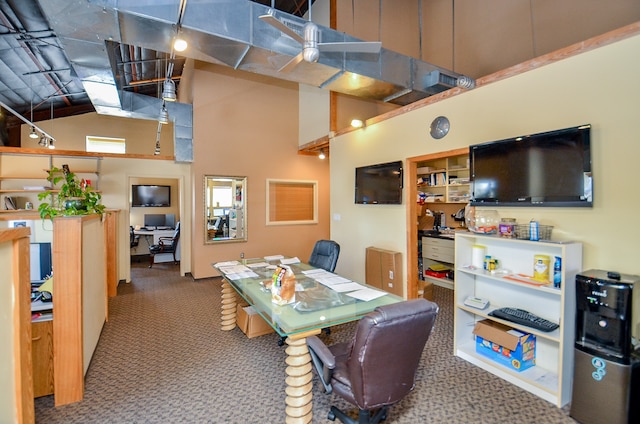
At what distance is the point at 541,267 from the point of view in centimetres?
241

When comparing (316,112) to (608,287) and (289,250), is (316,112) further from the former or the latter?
(608,287)

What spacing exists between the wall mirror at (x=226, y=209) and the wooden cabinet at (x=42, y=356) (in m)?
3.50

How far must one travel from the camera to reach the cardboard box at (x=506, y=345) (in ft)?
8.25

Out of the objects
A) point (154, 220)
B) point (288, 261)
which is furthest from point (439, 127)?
point (154, 220)

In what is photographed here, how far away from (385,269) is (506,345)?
1.85 m

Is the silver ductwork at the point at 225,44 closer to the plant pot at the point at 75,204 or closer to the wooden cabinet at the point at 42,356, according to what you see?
the plant pot at the point at 75,204

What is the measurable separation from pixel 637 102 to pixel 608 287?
1267 mm

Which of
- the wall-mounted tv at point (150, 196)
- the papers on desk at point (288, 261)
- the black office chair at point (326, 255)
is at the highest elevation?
the wall-mounted tv at point (150, 196)

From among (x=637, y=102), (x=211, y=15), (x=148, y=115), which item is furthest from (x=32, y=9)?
(x=637, y=102)

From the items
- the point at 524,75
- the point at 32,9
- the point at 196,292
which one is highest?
the point at 32,9

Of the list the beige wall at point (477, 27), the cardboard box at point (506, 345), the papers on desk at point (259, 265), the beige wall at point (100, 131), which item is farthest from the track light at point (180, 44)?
the beige wall at point (100, 131)

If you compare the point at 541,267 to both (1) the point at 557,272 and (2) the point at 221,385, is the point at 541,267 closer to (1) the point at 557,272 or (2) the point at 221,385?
(1) the point at 557,272

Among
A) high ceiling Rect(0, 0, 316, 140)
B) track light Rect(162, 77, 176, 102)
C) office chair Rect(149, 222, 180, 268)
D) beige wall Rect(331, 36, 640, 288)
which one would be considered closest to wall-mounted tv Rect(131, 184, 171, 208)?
office chair Rect(149, 222, 180, 268)

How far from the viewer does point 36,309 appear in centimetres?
232
